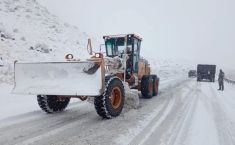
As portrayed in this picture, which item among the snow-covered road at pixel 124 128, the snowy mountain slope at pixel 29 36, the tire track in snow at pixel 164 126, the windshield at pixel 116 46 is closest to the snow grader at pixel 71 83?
the snow-covered road at pixel 124 128

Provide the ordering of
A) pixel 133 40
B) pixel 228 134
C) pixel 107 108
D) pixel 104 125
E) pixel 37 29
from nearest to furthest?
pixel 228 134, pixel 104 125, pixel 107 108, pixel 133 40, pixel 37 29

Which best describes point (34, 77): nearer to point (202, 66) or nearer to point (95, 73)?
point (95, 73)

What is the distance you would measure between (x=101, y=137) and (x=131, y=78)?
6021mm

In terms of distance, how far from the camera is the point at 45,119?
862 centimetres

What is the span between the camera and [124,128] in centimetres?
769

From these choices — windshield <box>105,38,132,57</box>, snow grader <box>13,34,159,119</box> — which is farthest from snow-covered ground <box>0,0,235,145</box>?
windshield <box>105,38,132,57</box>

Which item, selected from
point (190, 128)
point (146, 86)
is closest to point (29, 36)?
point (146, 86)

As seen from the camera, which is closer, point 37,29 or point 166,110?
point 166,110

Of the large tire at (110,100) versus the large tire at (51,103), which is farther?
the large tire at (51,103)

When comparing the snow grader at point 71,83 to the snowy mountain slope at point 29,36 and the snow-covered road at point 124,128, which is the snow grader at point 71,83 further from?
the snowy mountain slope at point 29,36

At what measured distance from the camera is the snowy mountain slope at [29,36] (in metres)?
22.5

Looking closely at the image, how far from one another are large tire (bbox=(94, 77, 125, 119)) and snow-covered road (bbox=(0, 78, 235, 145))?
8.4 inches

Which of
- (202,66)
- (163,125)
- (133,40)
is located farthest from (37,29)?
(163,125)

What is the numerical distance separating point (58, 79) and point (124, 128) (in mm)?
2260
